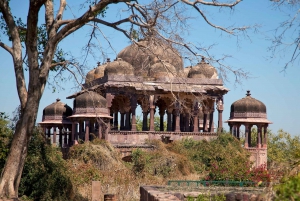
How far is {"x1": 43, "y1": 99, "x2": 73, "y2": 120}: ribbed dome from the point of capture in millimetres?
34562

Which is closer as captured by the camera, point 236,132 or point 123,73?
point 123,73

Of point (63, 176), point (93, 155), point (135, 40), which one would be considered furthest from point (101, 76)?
point (135, 40)

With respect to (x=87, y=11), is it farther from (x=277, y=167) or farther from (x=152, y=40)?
(x=277, y=167)

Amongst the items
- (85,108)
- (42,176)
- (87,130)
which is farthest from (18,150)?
(85,108)

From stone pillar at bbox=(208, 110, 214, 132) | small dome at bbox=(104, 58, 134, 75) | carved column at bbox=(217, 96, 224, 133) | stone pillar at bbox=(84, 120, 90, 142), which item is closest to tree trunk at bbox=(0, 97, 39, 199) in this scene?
stone pillar at bbox=(84, 120, 90, 142)

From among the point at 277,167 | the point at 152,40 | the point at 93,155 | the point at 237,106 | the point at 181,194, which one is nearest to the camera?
the point at 277,167

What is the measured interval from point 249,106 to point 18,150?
2104cm

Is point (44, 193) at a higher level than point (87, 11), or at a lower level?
lower

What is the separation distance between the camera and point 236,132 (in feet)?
110

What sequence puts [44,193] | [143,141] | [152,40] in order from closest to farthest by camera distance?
[152,40]
[44,193]
[143,141]

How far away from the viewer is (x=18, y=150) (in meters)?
13.0

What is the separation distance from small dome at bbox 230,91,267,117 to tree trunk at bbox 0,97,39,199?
67.9 ft

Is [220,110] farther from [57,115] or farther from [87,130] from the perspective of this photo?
[57,115]

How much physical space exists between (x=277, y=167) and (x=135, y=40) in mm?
5105
